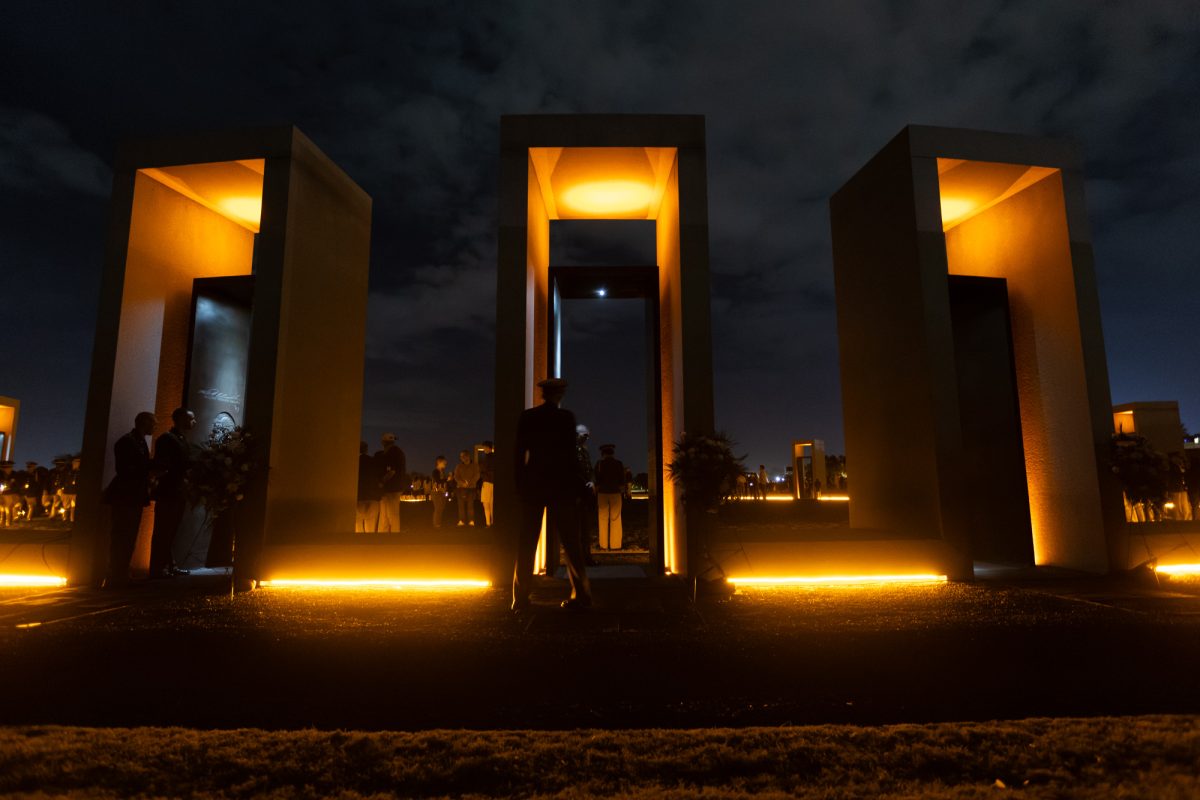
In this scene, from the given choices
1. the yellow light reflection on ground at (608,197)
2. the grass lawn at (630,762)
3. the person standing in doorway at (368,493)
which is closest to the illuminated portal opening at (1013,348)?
the yellow light reflection on ground at (608,197)

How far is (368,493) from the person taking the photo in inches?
376

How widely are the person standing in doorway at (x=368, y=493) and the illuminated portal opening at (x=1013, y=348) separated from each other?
8417mm

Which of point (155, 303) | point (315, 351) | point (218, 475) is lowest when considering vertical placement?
point (218, 475)

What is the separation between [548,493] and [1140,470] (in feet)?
22.6

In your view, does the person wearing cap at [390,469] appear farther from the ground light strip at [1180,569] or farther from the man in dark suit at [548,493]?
the ground light strip at [1180,569]

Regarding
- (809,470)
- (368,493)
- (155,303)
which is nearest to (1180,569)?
(368,493)

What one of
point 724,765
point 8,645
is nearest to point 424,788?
point 724,765

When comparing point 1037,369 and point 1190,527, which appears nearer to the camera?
point 1190,527

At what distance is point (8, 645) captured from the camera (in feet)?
13.4

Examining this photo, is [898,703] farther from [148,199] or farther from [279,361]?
[148,199]

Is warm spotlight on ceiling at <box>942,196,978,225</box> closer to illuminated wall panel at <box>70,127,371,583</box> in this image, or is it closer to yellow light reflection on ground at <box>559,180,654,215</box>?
Answer: yellow light reflection on ground at <box>559,180,654,215</box>

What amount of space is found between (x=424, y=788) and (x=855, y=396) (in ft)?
27.2

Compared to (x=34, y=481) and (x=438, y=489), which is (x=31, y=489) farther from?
(x=438, y=489)

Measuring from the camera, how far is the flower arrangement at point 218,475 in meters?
6.42
